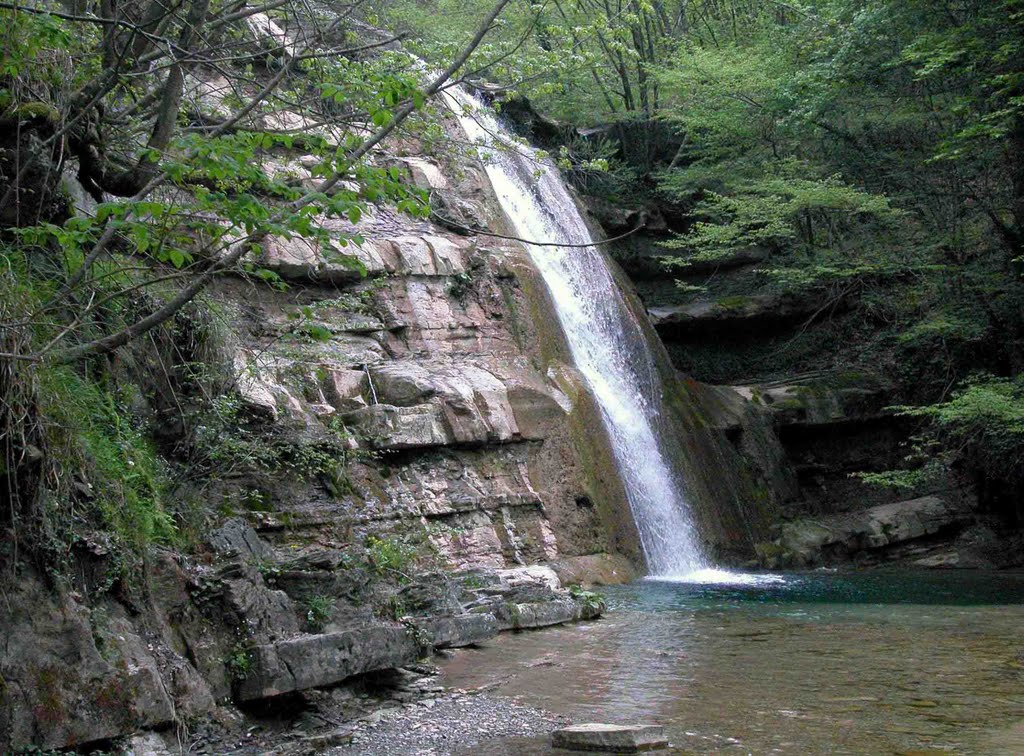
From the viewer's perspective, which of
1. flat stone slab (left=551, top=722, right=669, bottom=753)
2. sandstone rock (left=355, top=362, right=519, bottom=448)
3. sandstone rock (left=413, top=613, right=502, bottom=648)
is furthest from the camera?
sandstone rock (left=355, top=362, right=519, bottom=448)

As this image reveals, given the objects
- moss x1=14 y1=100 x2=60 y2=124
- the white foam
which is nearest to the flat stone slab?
moss x1=14 y1=100 x2=60 y2=124

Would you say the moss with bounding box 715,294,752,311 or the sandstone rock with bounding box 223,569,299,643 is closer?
the sandstone rock with bounding box 223,569,299,643

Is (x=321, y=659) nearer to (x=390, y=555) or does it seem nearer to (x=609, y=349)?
(x=390, y=555)

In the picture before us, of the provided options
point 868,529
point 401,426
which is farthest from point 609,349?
point 868,529

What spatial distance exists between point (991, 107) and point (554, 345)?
801cm

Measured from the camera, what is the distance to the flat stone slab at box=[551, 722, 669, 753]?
16.2 feet

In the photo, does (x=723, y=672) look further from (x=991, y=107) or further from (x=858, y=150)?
(x=858, y=150)

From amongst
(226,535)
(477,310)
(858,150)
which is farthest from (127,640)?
(858,150)

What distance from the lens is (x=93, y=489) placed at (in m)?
5.27

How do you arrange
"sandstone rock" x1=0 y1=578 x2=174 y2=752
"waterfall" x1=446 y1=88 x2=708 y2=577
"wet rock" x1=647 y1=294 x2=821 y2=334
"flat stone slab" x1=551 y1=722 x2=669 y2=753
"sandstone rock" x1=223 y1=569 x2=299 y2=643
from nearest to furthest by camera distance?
"sandstone rock" x1=0 y1=578 x2=174 y2=752, "flat stone slab" x1=551 y1=722 x2=669 y2=753, "sandstone rock" x1=223 y1=569 x2=299 y2=643, "waterfall" x1=446 y1=88 x2=708 y2=577, "wet rock" x1=647 y1=294 x2=821 y2=334

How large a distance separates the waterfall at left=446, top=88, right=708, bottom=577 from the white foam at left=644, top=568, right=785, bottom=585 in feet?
0.95

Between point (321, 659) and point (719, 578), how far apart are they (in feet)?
28.8

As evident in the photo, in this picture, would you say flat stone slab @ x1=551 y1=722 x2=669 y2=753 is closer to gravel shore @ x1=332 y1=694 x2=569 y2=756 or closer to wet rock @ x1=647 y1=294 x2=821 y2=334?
gravel shore @ x1=332 y1=694 x2=569 y2=756

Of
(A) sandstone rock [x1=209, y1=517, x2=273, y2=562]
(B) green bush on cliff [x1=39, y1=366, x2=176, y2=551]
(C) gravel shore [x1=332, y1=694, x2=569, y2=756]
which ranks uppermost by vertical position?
(B) green bush on cliff [x1=39, y1=366, x2=176, y2=551]
